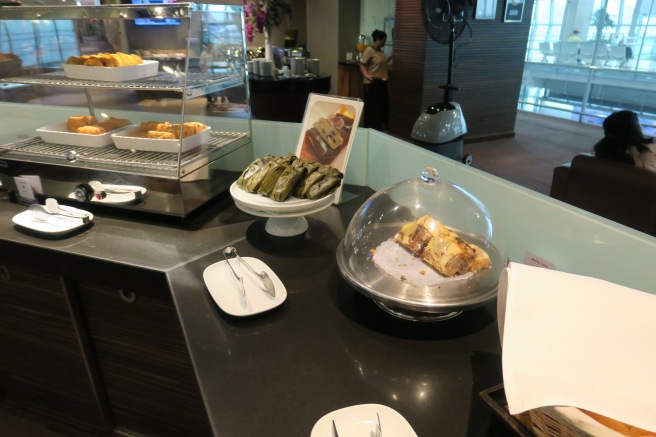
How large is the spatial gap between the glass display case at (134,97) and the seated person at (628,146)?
186 cm

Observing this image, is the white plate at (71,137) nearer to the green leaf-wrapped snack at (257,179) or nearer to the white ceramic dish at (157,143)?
the white ceramic dish at (157,143)

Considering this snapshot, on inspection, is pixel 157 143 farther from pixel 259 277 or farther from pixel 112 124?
pixel 259 277

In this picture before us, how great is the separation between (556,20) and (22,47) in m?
6.94

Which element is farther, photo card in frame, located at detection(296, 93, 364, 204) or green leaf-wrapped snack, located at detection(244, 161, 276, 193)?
photo card in frame, located at detection(296, 93, 364, 204)

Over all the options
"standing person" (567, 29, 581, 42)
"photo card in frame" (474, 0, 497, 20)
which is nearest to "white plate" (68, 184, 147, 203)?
"photo card in frame" (474, 0, 497, 20)

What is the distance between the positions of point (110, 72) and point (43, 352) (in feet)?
2.95

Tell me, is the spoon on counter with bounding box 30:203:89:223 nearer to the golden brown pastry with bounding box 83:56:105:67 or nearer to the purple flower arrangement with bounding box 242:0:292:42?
the golden brown pastry with bounding box 83:56:105:67

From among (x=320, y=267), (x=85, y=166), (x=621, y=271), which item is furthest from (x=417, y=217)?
(x=85, y=166)

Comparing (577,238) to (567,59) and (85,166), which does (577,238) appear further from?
(567,59)

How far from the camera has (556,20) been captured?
6.33 meters

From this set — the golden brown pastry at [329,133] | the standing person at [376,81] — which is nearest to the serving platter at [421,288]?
the golden brown pastry at [329,133]

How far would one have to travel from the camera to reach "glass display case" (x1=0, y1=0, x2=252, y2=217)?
1213 mm

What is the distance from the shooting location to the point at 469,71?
452 cm

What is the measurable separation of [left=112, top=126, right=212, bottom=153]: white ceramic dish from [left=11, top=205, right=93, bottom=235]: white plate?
0.24 metres
